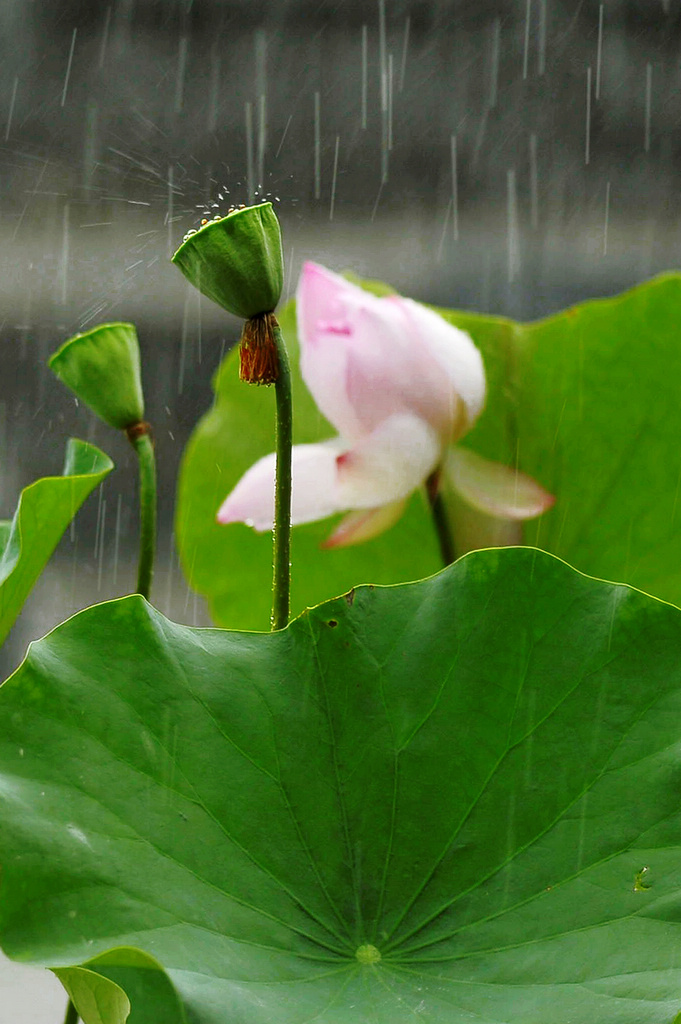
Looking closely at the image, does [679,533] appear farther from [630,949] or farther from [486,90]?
[486,90]

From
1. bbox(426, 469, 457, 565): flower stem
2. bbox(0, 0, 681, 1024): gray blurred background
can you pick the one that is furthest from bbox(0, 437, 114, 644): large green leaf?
bbox(0, 0, 681, 1024): gray blurred background

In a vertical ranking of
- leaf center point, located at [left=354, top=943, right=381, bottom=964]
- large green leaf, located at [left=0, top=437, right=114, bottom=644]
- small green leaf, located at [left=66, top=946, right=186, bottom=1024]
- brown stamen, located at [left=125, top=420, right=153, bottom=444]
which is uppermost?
brown stamen, located at [left=125, top=420, right=153, bottom=444]

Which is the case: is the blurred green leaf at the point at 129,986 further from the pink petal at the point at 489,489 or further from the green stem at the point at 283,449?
the pink petal at the point at 489,489

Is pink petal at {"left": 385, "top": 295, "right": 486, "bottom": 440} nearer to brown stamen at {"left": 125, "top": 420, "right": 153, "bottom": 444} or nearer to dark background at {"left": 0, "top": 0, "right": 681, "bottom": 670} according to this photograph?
brown stamen at {"left": 125, "top": 420, "right": 153, "bottom": 444}

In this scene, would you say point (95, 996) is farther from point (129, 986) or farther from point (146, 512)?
point (146, 512)

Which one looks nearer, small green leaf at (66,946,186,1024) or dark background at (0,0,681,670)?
small green leaf at (66,946,186,1024)

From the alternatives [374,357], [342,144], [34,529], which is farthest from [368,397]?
[342,144]

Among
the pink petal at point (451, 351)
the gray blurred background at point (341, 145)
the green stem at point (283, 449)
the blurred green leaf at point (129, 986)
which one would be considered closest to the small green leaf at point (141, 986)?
the blurred green leaf at point (129, 986)
